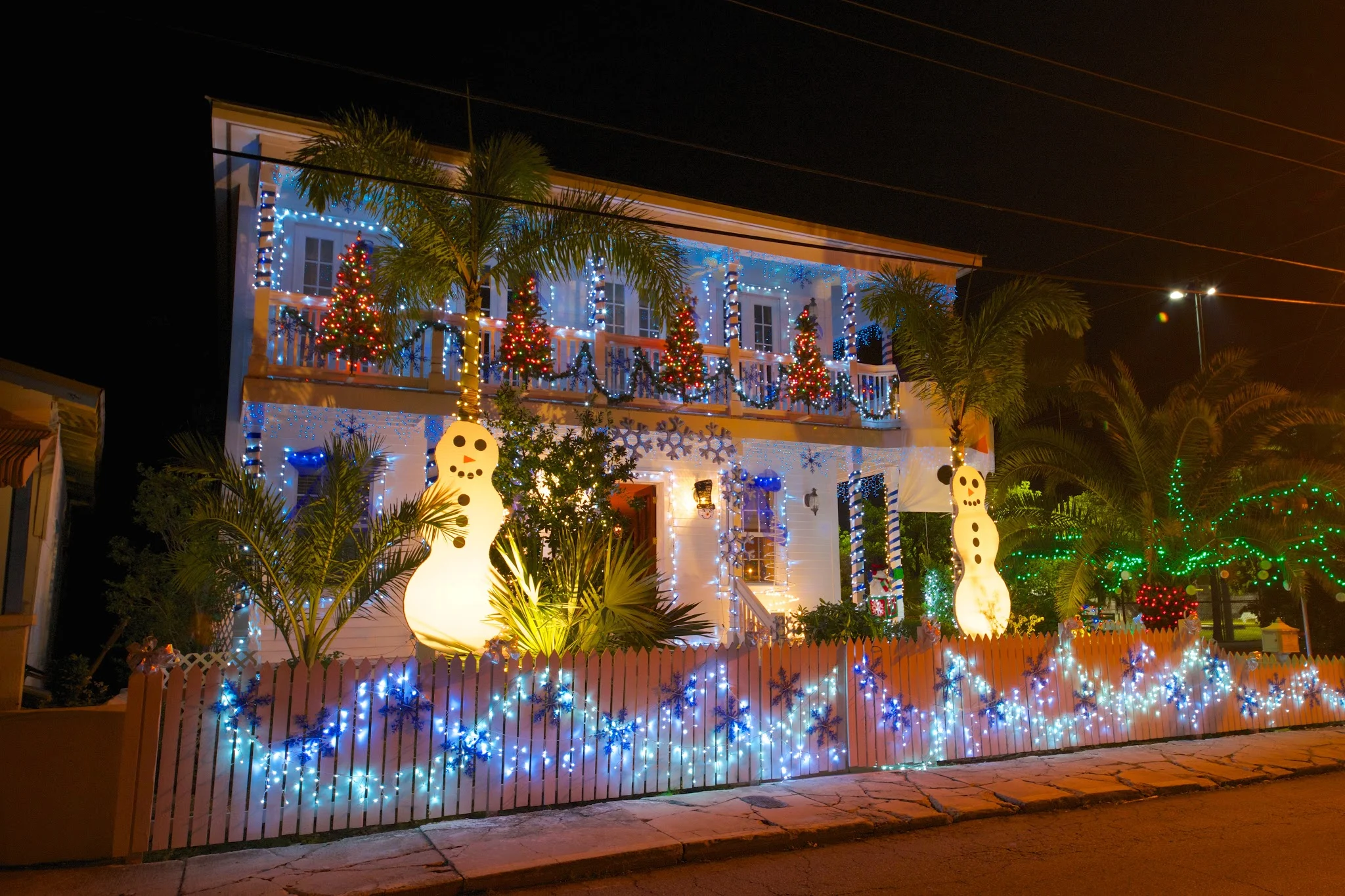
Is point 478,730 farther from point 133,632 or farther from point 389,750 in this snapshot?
point 133,632

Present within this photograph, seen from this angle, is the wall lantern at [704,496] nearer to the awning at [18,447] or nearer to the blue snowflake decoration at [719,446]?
the blue snowflake decoration at [719,446]

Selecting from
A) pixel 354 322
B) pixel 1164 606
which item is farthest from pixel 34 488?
pixel 1164 606

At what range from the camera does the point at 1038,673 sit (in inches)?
418

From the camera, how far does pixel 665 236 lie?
35.6 feet

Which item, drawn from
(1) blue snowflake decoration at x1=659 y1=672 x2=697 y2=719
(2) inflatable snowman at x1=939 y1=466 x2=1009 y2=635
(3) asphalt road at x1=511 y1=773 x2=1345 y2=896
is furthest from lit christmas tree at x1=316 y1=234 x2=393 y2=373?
(3) asphalt road at x1=511 y1=773 x2=1345 y2=896

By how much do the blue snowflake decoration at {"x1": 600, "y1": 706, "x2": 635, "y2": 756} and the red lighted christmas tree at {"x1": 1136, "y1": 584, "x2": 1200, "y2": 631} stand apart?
9.22m

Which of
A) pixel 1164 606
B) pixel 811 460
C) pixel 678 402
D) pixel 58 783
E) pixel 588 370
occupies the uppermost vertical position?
pixel 588 370

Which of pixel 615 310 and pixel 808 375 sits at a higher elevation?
pixel 615 310

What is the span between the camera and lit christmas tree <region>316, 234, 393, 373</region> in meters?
12.1

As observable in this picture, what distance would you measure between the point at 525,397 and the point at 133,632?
21.0 ft

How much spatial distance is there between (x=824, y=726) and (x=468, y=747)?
3625 millimetres

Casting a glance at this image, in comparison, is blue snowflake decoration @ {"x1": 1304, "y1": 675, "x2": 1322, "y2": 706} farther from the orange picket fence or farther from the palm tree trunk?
the palm tree trunk

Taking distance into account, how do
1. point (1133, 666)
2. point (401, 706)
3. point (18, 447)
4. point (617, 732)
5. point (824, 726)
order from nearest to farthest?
1. point (18, 447)
2. point (401, 706)
3. point (617, 732)
4. point (824, 726)
5. point (1133, 666)

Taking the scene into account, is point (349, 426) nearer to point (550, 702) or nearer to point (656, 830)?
point (550, 702)
